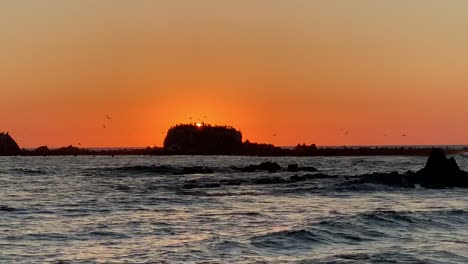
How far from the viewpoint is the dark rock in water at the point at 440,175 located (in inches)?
2070

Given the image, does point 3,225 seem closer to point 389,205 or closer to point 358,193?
point 389,205

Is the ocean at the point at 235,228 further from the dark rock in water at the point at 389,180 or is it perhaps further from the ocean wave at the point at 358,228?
the dark rock in water at the point at 389,180

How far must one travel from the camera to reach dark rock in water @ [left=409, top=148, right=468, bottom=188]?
52.6m

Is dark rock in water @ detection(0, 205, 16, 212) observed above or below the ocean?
above

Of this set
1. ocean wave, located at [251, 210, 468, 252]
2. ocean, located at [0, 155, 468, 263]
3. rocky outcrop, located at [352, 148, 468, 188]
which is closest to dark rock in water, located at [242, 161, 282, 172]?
rocky outcrop, located at [352, 148, 468, 188]

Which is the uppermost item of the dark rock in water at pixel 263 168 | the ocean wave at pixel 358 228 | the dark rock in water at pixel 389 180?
the dark rock in water at pixel 263 168

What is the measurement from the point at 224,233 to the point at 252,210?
31.2 ft

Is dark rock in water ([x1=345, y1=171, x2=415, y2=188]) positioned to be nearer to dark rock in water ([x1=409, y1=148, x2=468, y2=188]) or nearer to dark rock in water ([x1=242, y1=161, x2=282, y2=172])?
dark rock in water ([x1=409, y1=148, x2=468, y2=188])

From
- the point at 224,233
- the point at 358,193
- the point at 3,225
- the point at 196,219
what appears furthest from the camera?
the point at 358,193

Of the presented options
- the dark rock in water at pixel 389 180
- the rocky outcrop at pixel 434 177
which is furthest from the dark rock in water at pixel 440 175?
the dark rock in water at pixel 389 180

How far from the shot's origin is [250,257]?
2009cm

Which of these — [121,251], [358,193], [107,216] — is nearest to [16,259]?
[121,251]

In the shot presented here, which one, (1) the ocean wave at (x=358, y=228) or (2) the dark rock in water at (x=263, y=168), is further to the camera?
(2) the dark rock in water at (x=263, y=168)

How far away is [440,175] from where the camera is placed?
5394 centimetres
